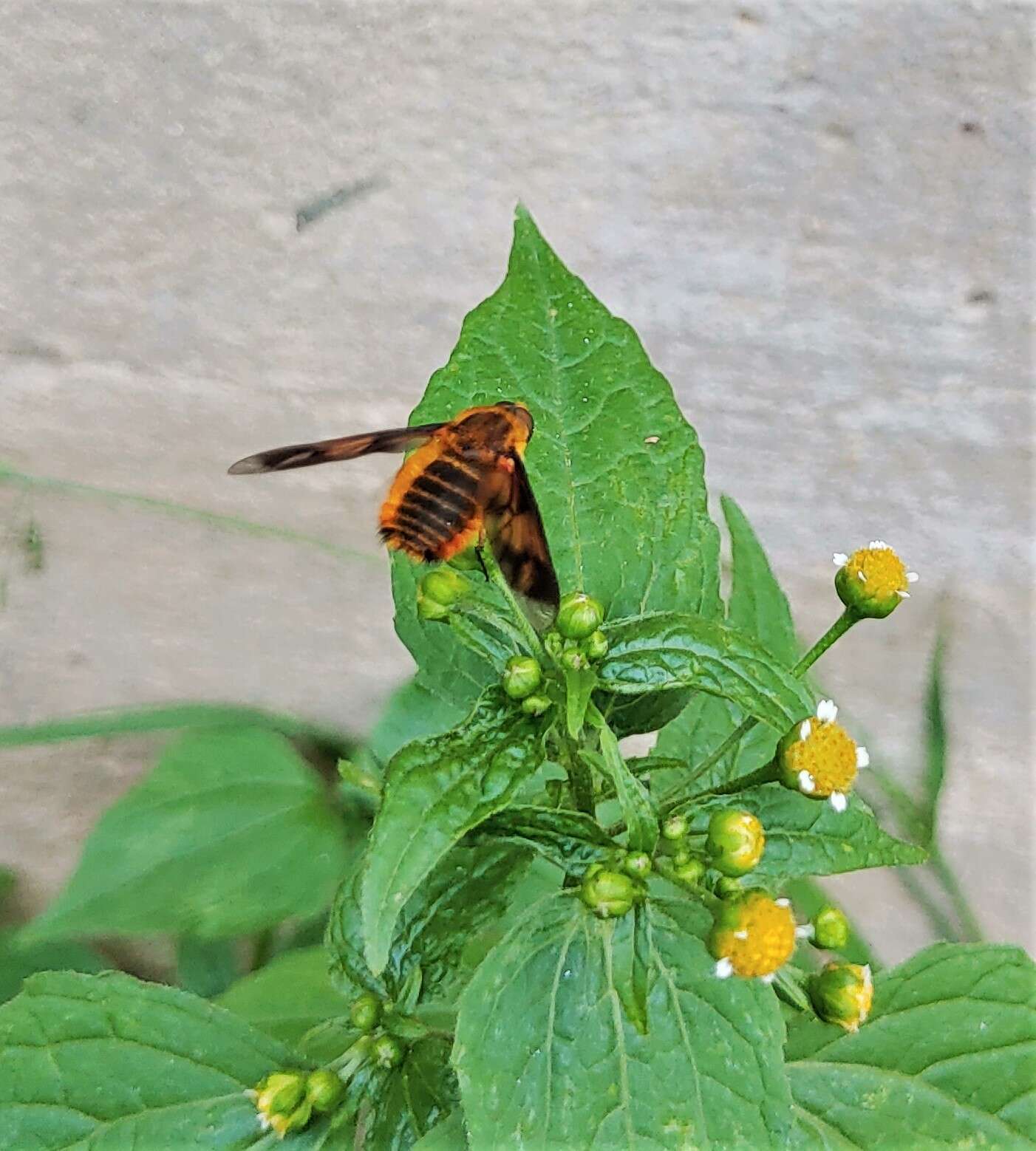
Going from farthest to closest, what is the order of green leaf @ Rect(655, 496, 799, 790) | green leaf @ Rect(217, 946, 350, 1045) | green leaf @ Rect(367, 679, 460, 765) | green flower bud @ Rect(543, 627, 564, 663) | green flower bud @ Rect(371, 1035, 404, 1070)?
green leaf @ Rect(367, 679, 460, 765) → green leaf @ Rect(217, 946, 350, 1045) → green leaf @ Rect(655, 496, 799, 790) → green flower bud @ Rect(371, 1035, 404, 1070) → green flower bud @ Rect(543, 627, 564, 663)

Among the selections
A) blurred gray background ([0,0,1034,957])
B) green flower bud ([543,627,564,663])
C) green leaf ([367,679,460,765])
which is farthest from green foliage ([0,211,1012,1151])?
blurred gray background ([0,0,1034,957])

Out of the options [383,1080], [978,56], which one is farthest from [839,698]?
[383,1080]

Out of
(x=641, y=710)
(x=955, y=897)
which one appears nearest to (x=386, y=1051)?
(x=641, y=710)

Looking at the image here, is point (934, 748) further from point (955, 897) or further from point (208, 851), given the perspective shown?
point (208, 851)

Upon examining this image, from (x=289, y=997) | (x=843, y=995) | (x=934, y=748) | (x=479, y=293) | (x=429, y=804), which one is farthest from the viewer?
(x=934, y=748)

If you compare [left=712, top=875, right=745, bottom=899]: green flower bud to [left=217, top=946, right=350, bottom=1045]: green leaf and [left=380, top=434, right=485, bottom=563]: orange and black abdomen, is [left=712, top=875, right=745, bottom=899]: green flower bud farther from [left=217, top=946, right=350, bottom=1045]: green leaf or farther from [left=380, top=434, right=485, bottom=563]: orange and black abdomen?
[left=217, top=946, right=350, bottom=1045]: green leaf

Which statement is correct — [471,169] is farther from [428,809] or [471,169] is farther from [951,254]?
[428,809]

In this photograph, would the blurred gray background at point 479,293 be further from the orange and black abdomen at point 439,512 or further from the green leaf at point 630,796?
the green leaf at point 630,796
